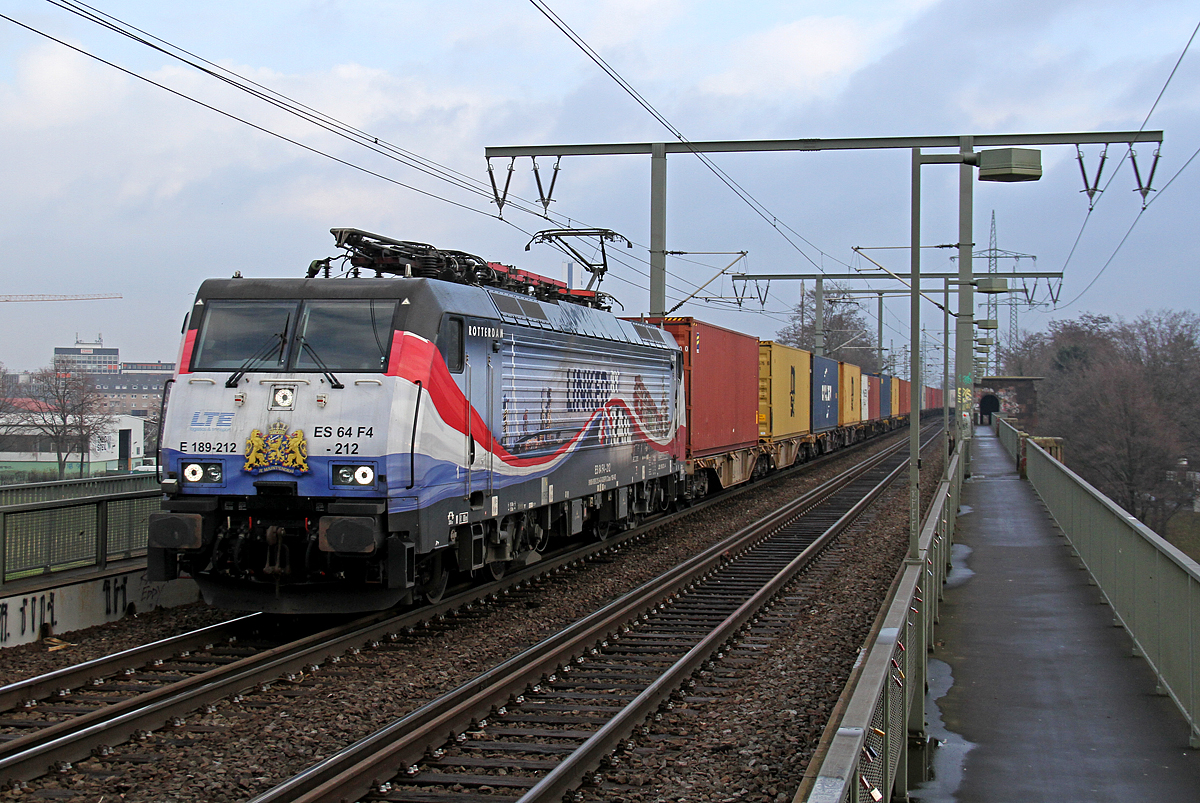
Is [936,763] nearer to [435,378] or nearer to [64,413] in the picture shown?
[435,378]

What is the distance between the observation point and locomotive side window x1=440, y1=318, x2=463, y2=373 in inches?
385

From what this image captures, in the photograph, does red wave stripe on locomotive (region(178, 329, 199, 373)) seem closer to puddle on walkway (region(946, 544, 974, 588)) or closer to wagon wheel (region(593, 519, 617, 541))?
wagon wheel (region(593, 519, 617, 541))

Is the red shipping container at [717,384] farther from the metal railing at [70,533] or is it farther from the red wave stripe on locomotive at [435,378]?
the metal railing at [70,533]

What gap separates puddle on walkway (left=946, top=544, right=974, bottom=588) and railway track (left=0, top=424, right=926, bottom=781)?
692cm

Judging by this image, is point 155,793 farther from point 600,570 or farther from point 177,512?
point 600,570

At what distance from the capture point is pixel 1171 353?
→ 6306cm

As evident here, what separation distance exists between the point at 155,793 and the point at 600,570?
8542mm

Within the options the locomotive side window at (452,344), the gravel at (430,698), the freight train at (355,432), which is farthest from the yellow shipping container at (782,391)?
the locomotive side window at (452,344)

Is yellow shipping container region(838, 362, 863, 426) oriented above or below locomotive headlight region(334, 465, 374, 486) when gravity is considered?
above

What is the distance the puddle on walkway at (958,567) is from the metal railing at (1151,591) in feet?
4.99

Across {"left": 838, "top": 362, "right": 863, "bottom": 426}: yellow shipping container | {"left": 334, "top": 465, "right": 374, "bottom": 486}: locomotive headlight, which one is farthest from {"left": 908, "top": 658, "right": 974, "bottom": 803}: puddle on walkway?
{"left": 838, "top": 362, "right": 863, "bottom": 426}: yellow shipping container

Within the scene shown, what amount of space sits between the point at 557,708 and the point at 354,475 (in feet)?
9.18

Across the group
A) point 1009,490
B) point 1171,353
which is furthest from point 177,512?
point 1171,353

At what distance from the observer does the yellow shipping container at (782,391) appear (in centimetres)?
2766
